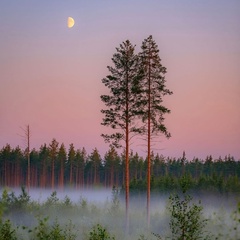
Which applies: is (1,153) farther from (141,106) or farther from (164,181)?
(141,106)

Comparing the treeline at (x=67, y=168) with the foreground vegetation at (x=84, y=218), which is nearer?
the foreground vegetation at (x=84, y=218)

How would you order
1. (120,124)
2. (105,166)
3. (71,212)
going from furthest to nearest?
(105,166) → (71,212) → (120,124)

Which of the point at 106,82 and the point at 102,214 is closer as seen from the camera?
the point at 106,82

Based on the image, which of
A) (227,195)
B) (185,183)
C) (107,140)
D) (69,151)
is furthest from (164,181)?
(69,151)

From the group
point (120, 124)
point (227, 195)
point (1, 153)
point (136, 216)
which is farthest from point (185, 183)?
point (1, 153)

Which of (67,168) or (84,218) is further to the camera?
(67,168)

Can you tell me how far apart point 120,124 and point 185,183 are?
2474 centimetres

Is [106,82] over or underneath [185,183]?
over

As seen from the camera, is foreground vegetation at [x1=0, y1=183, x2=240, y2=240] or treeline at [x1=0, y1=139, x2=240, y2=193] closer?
foreground vegetation at [x1=0, y1=183, x2=240, y2=240]

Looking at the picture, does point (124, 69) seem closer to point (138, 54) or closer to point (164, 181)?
point (138, 54)

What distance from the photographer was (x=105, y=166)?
128250mm

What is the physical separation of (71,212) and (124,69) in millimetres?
12446

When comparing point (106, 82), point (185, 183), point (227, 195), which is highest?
point (106, 82)

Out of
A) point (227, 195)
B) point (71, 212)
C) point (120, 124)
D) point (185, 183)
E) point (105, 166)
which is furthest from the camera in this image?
point (105, 166)
